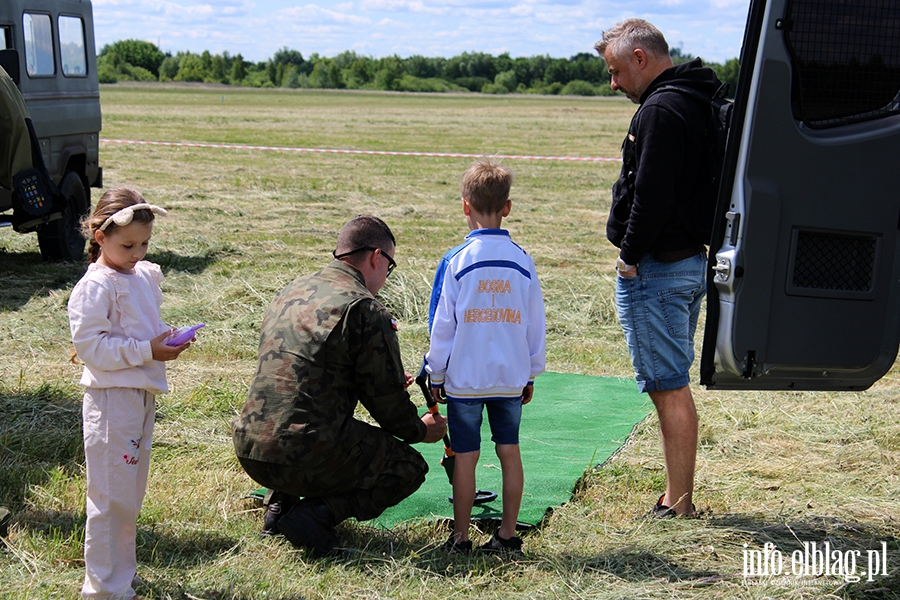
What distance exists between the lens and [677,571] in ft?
11.4

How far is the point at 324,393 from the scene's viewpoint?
11.7 ft

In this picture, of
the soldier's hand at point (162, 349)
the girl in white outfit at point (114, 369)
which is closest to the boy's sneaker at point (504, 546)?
the girl in white outfit at point (114, 369)

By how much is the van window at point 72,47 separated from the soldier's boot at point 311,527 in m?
8.20

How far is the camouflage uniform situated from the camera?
11.5ft

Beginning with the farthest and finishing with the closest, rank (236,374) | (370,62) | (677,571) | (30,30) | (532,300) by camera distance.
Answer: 1. (370,62)
2. (30,30)
3. (236,374)
4. (532,300)
5. (677,571)

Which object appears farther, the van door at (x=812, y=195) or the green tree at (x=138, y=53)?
the green tree at (x=138, y=53)

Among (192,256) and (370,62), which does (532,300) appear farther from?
(370,62)

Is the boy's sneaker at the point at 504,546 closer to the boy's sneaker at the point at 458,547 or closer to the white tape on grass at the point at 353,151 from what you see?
the boy's sneaker at the point at 458,547

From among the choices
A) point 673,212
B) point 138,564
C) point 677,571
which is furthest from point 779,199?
point 138,564

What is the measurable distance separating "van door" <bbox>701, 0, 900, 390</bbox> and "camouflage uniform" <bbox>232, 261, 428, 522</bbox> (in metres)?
1.29

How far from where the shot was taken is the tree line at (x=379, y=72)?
119m

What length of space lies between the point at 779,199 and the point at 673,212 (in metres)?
0.71

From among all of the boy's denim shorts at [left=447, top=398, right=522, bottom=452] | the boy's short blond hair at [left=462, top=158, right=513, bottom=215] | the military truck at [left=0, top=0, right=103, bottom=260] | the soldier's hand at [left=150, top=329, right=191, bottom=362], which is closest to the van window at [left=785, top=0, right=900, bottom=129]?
the boy's short blond hair at [left=462, top=158, right=513, bottom=215]

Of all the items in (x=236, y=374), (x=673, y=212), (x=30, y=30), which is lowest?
(x=236, y=374)
